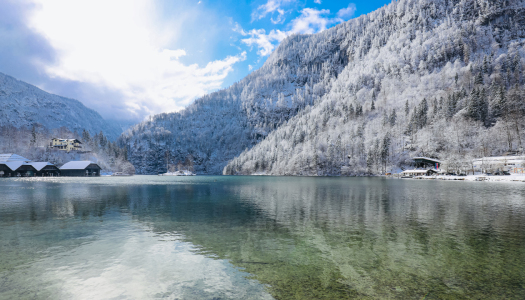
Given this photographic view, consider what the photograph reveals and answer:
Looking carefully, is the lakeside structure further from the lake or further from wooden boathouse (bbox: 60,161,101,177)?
the lake

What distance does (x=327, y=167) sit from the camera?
633 feet

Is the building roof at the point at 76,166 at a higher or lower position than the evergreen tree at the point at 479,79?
lower

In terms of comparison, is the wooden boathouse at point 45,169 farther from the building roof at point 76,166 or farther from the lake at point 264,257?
the lake at point 264,257

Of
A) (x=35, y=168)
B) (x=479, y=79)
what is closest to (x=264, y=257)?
(x=35, y=168)

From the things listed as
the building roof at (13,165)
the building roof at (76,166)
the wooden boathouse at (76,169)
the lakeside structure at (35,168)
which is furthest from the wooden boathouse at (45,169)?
the building roof at (13,165)

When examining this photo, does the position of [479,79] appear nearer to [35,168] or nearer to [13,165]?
[35,168]

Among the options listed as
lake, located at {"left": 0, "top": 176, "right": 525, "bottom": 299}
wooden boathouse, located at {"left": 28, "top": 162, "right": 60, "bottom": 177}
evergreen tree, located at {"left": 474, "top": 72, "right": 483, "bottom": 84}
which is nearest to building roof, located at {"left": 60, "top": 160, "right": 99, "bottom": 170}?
wooden boathouse, located at {"left": 28, "top": 162, "right": 60, "bottom": 177}

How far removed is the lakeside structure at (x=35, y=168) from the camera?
455ft

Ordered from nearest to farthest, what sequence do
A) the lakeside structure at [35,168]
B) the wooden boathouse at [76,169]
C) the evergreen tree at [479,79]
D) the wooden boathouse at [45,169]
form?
the lakeside structure at [35,168] < the wooden boathouse at [45,169] < the wooden boathouse at [76,169] < the evergreen tree at [479,79]

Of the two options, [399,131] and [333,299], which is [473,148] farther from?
[333,299]

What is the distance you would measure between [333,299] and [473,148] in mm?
186610

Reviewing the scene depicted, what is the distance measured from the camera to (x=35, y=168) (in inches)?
5640

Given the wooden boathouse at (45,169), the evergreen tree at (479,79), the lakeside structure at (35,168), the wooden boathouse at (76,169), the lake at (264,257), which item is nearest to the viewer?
the lake at (264,257)

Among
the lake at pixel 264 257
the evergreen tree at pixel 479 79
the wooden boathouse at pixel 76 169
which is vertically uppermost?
the evergreen tree at pixel 479 79
